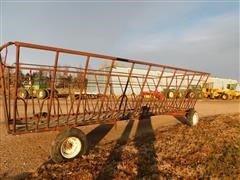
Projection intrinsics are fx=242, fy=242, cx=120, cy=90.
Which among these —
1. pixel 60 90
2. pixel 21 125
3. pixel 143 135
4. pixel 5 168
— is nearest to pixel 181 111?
pixel 143 135

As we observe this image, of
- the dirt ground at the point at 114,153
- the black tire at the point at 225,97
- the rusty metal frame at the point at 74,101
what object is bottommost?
the black tire at the point at 225,97

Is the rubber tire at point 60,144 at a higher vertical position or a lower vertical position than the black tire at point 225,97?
higher

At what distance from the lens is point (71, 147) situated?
4426 mm

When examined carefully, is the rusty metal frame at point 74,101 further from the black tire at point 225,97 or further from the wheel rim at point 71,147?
the black tire at point 225,97

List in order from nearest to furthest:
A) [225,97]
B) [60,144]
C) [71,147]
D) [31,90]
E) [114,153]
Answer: [60,144] < [71,147] < [114,153] < [31,90] < [225,97]

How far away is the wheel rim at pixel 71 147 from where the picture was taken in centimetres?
430

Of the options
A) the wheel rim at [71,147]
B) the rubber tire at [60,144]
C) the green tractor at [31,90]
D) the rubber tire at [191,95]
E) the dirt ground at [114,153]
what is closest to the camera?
the dirt ground at [114,153]

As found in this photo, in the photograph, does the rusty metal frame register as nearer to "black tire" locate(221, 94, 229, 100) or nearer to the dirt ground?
the dirt ground

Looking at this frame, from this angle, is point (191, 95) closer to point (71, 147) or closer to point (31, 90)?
point (71, 147)

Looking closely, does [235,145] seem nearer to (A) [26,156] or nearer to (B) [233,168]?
(B) [233,168]

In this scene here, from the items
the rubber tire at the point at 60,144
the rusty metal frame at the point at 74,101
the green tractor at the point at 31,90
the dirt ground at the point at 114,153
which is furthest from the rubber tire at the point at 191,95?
the rubber tire at the point at 60,144

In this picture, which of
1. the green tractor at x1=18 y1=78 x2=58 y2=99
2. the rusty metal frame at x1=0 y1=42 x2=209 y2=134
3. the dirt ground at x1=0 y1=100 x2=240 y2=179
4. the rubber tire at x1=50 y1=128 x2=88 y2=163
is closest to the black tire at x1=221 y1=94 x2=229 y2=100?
the rusty metal frame at x1=0 y1=42 x2=209 y2=134

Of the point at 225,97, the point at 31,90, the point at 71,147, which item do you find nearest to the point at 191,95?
the point at 71,147

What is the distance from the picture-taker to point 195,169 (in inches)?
154
